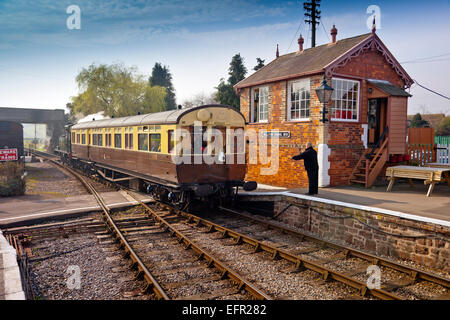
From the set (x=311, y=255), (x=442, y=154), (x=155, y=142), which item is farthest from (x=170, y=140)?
(x=442, y=154)

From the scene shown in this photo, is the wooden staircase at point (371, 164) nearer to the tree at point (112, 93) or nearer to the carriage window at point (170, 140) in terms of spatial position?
the carriage window at point (170, 140)

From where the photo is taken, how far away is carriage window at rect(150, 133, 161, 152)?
9.91m

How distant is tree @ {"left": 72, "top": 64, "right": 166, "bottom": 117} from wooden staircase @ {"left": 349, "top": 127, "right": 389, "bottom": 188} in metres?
28.9

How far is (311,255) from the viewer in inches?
276

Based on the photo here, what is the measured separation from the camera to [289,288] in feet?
17.7

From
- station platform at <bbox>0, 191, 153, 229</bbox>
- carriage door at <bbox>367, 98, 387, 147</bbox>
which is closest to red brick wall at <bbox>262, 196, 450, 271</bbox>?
carriage door at <bbox>367, 98, 387, 147</bbox>

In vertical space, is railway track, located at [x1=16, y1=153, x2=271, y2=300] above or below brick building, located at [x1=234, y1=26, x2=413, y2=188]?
below

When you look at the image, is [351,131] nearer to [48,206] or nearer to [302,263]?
[302,263]

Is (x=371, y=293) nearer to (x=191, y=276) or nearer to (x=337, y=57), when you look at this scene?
(x=191, y=276)

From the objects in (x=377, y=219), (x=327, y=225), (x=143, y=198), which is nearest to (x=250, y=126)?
(x=143, y=198)

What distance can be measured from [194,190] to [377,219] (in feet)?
14.9

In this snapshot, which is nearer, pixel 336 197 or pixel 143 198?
pixel 336 197
